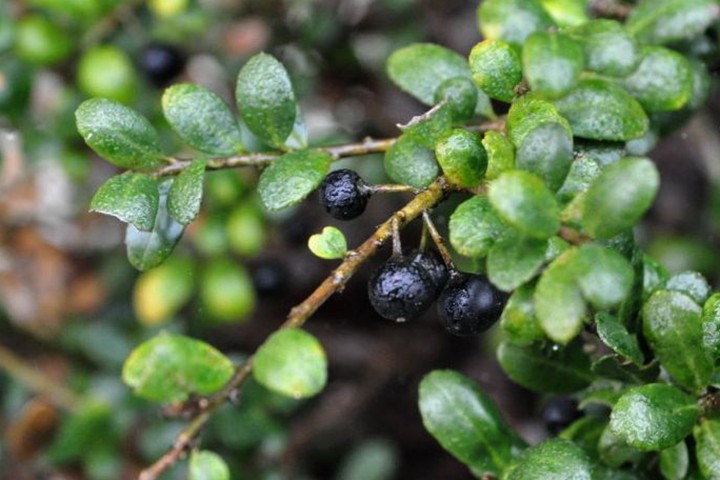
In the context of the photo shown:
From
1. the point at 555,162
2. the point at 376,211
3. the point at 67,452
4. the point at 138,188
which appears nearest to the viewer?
the point at 555,162

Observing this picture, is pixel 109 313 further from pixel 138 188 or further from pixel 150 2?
pixel 138 188

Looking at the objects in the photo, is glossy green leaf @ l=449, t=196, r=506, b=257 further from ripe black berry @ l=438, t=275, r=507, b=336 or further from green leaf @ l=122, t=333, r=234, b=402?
green leaf @ l=122, t=333, r=234, b=402

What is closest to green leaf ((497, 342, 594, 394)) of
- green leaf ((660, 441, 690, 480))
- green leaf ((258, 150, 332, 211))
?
green leaf ((660, 441, 690, 480))

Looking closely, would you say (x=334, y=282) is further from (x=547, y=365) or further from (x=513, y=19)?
(x=513, y=19)

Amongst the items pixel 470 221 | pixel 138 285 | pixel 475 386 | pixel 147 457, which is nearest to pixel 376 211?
pixel 138 285

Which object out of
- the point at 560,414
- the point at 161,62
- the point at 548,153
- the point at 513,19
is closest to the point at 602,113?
the point at 513,19

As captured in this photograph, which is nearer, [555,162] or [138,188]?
[555,162]

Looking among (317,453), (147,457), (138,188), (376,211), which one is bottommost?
(317,453)

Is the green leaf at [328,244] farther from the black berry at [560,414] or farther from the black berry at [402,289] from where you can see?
the black berry at [560,414]
